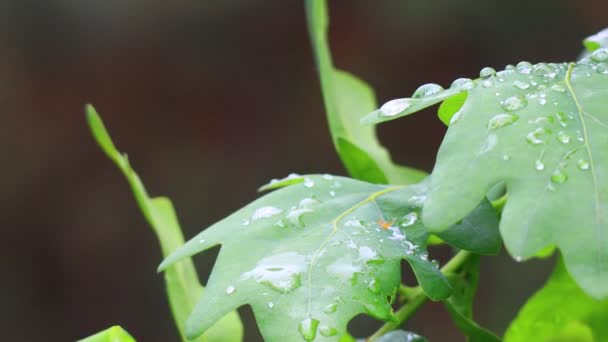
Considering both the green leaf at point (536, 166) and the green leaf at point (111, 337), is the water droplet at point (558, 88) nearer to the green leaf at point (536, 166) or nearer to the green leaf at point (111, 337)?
the green leaf at point (536, 166)

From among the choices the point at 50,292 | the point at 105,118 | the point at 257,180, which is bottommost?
the point at 50,292

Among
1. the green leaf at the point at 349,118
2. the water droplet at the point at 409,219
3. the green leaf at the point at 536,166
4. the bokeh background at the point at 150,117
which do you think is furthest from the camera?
the bokeh background at the point at 150,117

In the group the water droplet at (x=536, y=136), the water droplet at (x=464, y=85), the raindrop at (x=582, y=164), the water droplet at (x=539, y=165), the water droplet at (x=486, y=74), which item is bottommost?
the raindrop at (x=582, y=164)

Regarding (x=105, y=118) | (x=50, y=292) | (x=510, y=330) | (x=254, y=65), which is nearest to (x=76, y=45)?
(x=105, y=118)

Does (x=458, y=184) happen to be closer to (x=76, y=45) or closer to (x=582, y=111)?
(x=582, y=111)

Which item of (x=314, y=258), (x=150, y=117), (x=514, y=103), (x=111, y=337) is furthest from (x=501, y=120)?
(x=150, y=117)

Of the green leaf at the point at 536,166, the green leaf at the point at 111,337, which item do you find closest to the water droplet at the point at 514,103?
the green leaf at the point at 536,166

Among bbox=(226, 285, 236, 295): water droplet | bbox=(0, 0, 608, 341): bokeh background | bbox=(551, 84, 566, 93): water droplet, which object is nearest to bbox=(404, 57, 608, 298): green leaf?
bbox=(551, 84, 566, 93): water droplet
